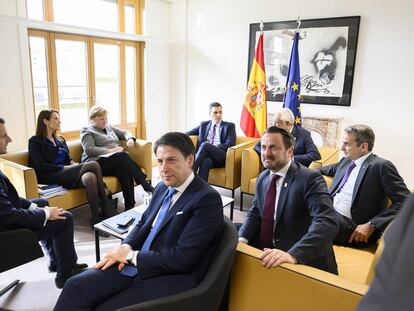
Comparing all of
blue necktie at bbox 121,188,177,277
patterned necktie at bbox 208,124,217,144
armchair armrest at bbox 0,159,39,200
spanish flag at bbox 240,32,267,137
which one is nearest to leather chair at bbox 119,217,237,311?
blue necktie at bbox 121,188,177,277

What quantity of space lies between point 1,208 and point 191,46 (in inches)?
176

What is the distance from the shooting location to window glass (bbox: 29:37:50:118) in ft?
13.8

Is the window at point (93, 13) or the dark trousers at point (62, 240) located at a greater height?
the window at point (93, 13)

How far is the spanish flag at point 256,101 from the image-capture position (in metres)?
4.72

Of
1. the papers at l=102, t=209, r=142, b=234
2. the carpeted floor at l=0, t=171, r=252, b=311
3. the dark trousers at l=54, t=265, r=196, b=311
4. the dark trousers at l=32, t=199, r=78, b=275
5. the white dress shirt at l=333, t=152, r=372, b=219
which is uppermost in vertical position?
the white dress shirt at l=333, t=152, r=372, b=219

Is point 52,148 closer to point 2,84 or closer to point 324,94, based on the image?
point 2,84

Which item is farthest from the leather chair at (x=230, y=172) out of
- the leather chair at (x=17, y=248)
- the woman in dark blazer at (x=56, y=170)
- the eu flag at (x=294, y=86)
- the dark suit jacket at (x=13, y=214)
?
the leather chair at (x=17, y=248)

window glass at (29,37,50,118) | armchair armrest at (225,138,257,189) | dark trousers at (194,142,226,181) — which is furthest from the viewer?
window glass at (29,37,50,118)

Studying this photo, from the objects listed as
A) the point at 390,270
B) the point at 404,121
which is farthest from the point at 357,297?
the point at 404,121

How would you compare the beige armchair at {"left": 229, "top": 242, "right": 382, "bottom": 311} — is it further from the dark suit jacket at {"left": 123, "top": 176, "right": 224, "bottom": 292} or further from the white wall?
the white wall

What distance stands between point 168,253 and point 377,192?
1.48m

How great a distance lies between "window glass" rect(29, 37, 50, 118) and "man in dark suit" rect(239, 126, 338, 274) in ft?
11.5

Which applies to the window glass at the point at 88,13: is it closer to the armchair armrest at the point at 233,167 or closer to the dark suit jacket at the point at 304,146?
the armchair armrest at the point at 233,167

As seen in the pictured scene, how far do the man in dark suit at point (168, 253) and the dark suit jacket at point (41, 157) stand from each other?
1.89 m
